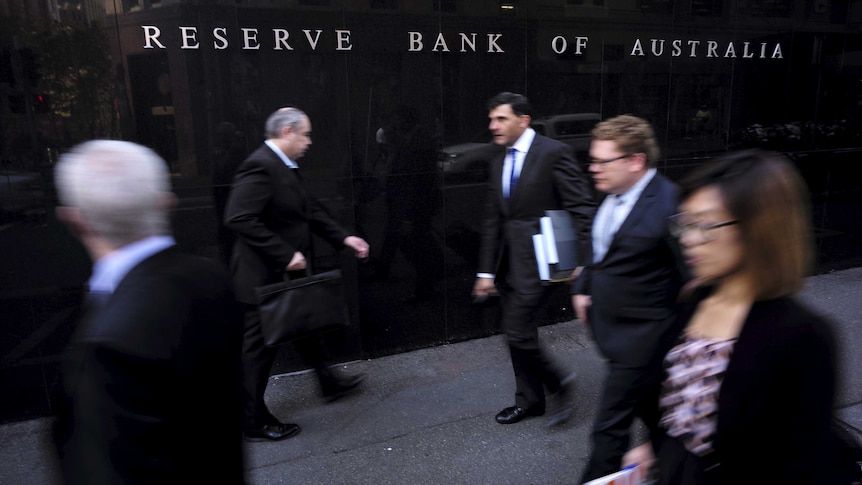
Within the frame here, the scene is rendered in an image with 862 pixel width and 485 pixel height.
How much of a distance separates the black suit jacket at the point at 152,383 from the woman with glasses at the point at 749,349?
1.26 meters

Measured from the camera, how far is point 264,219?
3789 millimetres

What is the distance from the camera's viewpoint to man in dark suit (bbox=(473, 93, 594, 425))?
372 centimetres

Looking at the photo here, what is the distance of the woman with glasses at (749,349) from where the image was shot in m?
1.54

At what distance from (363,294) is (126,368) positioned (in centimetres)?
363

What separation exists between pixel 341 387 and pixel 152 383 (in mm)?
3037

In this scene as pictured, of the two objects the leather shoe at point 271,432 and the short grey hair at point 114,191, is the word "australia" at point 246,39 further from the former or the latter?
the short grey hair at point 114,191

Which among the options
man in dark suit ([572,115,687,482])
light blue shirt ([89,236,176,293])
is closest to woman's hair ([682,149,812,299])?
man in dark suit ([572,115,687,482])

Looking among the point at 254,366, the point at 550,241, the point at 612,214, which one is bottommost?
the point at 254,366

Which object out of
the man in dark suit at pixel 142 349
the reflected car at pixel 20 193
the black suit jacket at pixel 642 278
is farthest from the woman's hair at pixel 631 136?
the reflected car at pixel 20 193

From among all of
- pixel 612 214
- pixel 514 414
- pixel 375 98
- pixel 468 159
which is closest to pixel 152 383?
pixel 612 214

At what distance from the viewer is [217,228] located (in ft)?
14.7

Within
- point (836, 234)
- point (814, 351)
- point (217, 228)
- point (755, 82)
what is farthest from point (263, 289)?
point (836, 234)

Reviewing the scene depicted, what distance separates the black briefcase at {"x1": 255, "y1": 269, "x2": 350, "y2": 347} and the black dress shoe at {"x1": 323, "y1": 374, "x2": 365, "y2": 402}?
0.73 metres

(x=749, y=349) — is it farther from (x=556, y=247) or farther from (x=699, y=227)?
(x=556, y=247)
